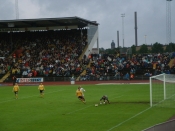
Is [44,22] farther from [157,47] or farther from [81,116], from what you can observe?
[81,116]

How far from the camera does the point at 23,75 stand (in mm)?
62781

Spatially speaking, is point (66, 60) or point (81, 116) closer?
point (81, 116)

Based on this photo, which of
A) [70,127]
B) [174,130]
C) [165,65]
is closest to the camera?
[174,130]

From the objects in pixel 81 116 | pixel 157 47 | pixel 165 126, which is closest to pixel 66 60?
pixel 157 47

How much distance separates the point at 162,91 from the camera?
29.1 metres

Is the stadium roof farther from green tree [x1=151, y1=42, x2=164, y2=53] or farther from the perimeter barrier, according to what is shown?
the perimeter barrier

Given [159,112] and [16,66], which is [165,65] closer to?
[16,66]

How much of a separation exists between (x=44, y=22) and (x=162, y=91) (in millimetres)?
40725

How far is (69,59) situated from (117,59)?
8.79 metres

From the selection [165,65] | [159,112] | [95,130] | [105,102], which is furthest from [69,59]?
[95,130]

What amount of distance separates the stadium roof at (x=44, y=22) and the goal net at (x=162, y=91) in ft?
107

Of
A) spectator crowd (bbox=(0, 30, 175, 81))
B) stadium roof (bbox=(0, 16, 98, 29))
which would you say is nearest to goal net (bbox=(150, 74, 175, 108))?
spectator crowd (bbox=(0, 30, 175, 81))

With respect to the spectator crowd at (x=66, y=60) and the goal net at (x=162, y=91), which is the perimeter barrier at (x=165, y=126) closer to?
the goal net at (x=162, y=91)

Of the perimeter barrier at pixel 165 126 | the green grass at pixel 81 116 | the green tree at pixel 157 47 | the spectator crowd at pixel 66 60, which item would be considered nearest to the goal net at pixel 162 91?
the green grass at pixel 81 116
